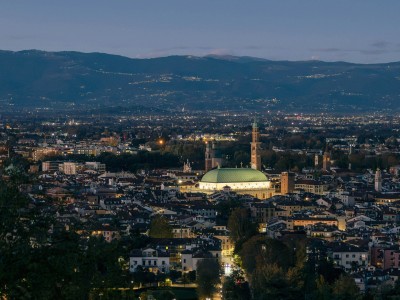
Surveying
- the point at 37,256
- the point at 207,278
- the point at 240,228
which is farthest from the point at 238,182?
the point at 37,256

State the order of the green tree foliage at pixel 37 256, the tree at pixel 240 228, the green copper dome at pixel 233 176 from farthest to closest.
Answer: the green copper dome at pixel 233 176 < the tree at pixel 240 228 < the green tree foliage at pixel 37 256

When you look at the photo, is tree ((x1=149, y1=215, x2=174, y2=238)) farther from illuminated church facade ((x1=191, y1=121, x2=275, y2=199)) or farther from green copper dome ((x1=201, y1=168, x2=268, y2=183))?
green copper dome ((x1=201, y1=168, x2=268, y2=183))

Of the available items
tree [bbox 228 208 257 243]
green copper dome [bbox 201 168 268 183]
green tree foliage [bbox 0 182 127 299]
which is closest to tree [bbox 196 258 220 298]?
tree [bbox 228 208 257 243]

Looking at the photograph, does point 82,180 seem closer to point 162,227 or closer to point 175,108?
point 162,227


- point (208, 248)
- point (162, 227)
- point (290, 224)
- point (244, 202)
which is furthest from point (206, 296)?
point (244, 202)

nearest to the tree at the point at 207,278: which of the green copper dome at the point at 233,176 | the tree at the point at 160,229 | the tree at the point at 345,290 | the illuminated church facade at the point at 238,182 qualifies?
the tree at the point at 345,290

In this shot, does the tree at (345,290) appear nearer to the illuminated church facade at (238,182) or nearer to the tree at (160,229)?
the tree at (160,229)

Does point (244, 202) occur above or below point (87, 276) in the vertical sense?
below
